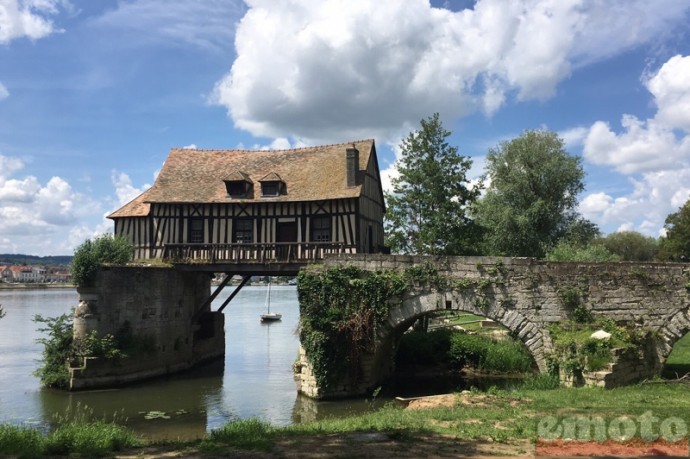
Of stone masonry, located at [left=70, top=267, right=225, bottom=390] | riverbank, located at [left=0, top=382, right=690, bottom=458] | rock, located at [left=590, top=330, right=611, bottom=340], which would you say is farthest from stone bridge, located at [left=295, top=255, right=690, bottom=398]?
stone masonry, located at [left=70, top=267, right=225, bottom=390]

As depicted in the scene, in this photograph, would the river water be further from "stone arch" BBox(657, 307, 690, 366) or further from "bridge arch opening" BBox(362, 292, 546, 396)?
"stone arch" BBox(657, 307, 690, 366)

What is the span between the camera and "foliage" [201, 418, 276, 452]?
6.94m

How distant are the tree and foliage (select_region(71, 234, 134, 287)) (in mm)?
18092

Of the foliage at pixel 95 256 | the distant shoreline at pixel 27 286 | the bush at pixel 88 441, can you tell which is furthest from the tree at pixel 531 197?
the distant shoreline at pixel 27 286

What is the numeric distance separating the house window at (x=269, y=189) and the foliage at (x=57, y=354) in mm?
8250

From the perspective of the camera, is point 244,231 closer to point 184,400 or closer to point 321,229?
→ point 321,229

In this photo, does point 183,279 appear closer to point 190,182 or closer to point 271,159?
point 190,182

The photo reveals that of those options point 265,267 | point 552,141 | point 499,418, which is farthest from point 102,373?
point 552,141

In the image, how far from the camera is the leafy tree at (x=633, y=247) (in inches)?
2280

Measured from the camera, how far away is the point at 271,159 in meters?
23.2

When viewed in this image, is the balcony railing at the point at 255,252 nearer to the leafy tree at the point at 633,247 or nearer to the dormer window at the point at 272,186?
the dormer window at the point at 272,186

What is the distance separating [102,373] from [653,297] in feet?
52.9

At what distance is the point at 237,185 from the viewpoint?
21156mm

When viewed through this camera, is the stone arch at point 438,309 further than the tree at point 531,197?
No
